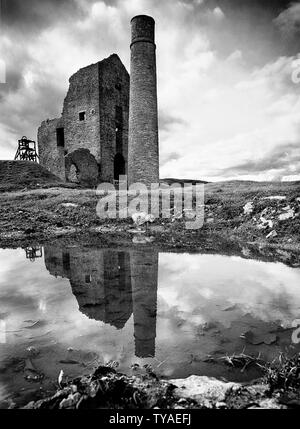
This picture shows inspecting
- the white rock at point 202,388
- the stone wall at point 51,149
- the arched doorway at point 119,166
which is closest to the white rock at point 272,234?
the white rock at point 202,388

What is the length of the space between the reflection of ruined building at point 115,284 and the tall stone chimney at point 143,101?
13885mm

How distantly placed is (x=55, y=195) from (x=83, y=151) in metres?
10.7

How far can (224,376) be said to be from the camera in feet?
6.35

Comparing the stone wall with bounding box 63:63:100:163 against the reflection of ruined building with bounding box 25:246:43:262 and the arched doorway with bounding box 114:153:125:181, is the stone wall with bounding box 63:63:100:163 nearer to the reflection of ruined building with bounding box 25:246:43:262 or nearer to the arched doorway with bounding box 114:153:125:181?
the arched doorway with bounding box 114:153:125:181

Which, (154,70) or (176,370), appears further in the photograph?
(154,70)

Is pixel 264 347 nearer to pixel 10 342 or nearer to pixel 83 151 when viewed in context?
pixel 10 342

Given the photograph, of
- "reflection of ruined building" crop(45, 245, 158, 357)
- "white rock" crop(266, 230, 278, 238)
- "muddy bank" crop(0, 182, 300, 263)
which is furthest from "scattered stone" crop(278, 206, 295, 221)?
"reflection of ruined building" crop(45, 245, 158, 357)

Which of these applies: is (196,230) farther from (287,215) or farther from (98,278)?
(98,278)

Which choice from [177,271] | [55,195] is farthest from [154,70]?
[177,271]

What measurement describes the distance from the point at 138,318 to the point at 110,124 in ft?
80.2

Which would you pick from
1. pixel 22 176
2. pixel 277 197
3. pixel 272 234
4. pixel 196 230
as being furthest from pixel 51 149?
pixel 272 234

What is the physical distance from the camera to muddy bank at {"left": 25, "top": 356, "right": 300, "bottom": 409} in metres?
1.60

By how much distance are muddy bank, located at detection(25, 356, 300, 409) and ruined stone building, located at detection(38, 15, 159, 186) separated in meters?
18.4
